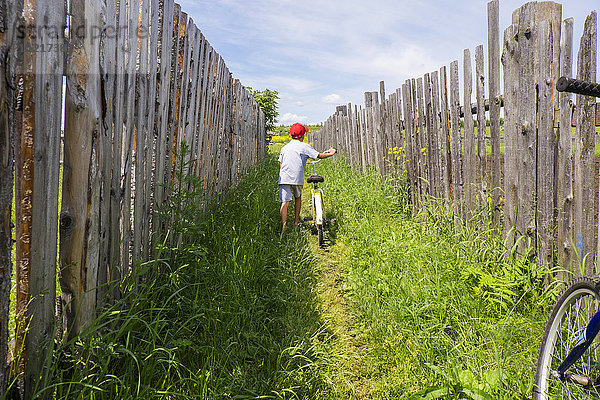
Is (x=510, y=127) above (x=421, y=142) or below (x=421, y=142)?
below

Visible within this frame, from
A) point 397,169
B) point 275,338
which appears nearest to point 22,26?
point 275,338

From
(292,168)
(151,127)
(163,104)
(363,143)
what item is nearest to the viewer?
(151,127)

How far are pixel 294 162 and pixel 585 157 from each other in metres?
3.36

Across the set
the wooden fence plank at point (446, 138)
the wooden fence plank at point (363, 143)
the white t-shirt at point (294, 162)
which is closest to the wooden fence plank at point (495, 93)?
the wooden fence plank at point (446, 138)

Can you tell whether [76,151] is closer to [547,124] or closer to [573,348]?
[573,348]

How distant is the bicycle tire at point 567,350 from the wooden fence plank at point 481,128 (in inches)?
67.6

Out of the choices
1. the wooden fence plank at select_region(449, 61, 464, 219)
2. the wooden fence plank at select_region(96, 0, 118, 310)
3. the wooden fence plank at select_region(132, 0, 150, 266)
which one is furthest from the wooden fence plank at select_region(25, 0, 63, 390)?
the wooden fence plank at select_region(449, 61, 464, 219)

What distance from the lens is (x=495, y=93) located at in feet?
11.3

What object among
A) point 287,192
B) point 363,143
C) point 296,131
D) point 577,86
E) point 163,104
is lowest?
point 287,192

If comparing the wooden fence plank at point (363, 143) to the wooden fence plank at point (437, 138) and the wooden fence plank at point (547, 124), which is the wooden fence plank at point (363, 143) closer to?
the wooden fence plank at point (437, 138)

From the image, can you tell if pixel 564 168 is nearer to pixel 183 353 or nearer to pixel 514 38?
pixel 514 38

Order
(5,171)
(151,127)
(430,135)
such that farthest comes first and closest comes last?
(430,135)
(151,127)
(5,171)

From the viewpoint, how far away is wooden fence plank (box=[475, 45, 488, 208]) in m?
3.72

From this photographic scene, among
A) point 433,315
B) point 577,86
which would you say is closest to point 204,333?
point 433,315
